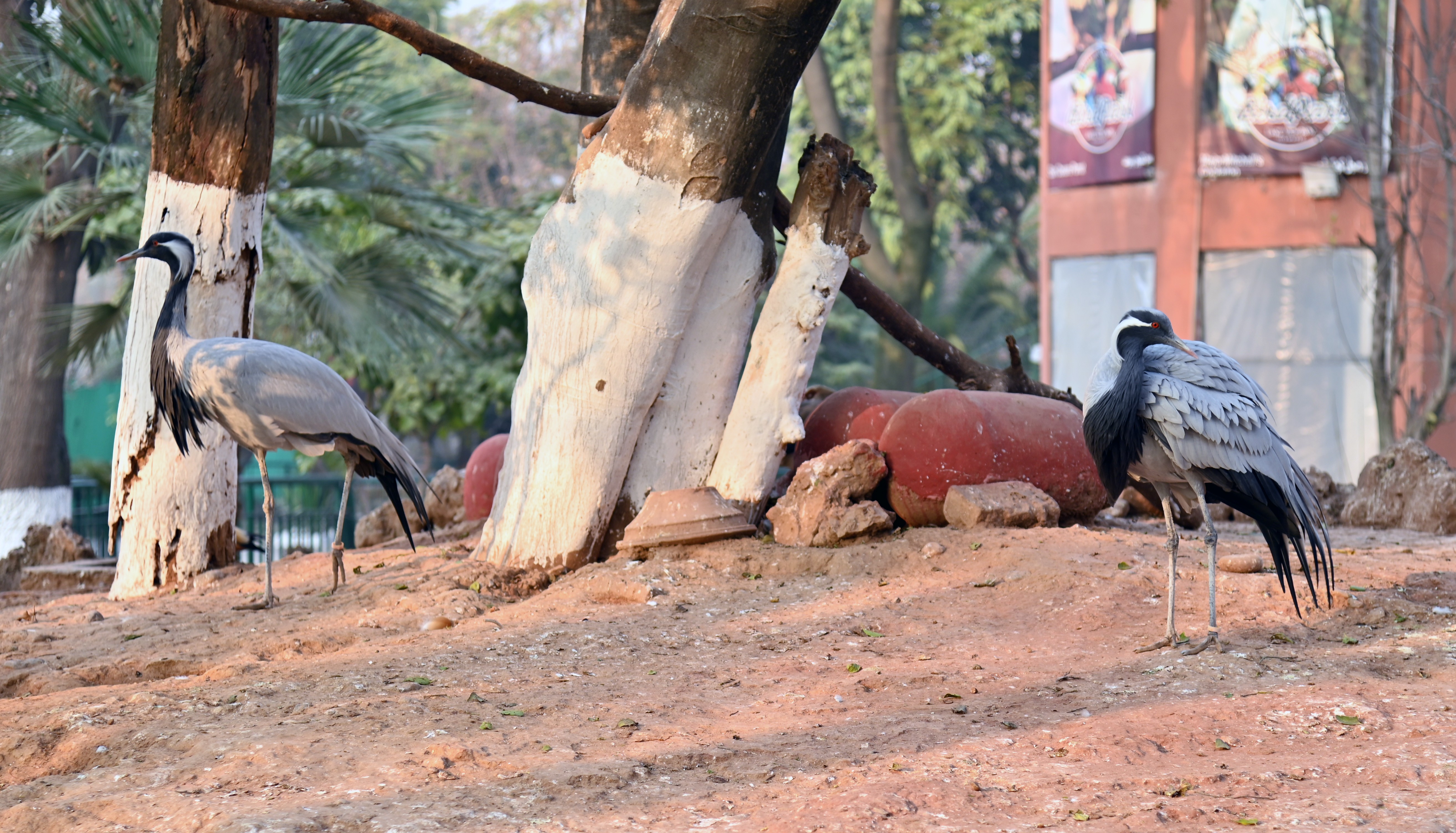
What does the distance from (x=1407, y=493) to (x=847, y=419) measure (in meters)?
3.56

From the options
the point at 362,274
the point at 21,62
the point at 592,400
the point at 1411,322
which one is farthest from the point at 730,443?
the point at 1411,322

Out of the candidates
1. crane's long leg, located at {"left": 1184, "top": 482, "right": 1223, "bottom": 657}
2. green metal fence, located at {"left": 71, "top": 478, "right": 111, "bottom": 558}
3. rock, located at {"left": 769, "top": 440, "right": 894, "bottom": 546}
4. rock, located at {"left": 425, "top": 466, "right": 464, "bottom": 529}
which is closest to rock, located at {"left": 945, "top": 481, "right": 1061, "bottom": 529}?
rock, located at {"left": 769, "top": 440, "right": 894, "bottom": 546}

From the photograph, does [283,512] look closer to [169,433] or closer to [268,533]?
[169,433]

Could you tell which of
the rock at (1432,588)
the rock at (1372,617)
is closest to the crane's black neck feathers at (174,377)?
the rock at (1372,617)

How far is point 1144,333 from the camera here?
185 inches

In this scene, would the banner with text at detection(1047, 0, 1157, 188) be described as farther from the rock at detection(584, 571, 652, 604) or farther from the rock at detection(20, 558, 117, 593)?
the rock at detection(20, 558, 117, 593)

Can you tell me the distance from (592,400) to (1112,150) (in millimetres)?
12608

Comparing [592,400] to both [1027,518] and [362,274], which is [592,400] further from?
[362,274]

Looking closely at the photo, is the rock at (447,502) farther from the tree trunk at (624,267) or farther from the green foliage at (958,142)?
the green foliage at (958,142)

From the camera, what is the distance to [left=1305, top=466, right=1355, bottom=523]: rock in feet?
26.3

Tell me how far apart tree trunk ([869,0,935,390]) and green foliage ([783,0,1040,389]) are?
1.69 meters

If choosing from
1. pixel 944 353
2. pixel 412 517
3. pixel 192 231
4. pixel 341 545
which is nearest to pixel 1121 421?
pixel 944 353

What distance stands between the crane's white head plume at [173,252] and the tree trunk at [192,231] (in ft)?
0.83

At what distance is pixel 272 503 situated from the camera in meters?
6.27
